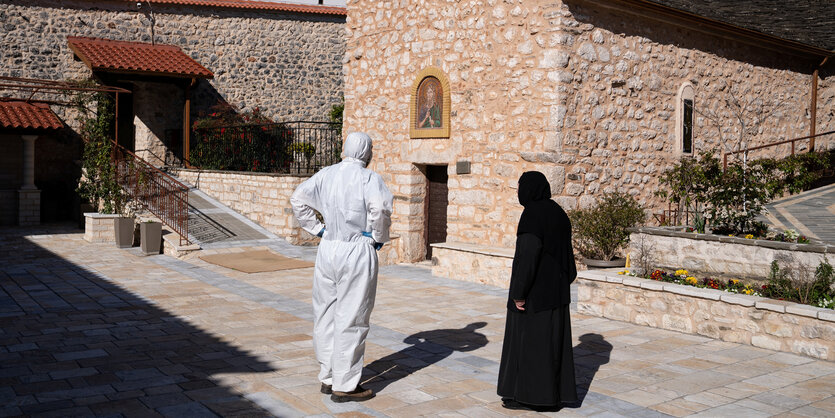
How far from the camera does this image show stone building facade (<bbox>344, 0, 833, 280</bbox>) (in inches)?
411

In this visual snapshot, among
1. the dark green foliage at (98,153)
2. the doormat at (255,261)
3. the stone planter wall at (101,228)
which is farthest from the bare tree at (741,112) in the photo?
the dark green foliage at (98,153)

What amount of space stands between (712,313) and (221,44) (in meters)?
18.3

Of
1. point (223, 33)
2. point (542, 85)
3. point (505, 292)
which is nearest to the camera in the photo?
point (505, 292)

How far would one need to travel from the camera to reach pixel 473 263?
10531mm

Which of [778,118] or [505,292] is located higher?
[778,118]

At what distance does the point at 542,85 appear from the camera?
10.4m

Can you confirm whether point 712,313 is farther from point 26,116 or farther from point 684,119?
point 26,116

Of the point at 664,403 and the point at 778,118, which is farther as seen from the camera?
the point at 778,118

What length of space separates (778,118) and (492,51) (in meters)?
7.34

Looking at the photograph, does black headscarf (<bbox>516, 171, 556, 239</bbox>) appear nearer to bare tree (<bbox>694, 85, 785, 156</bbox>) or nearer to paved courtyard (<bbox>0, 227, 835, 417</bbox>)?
paved courtyard (<bbox>0, 227, 835, 417</bbox>)

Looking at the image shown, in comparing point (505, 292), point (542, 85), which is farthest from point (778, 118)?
point (505, 292)

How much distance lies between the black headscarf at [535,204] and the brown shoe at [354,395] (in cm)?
154

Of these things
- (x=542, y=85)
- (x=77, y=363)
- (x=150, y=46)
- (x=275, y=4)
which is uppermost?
(x=275, y=4)

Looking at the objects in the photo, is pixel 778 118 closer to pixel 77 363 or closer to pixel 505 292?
pixel 505 292
